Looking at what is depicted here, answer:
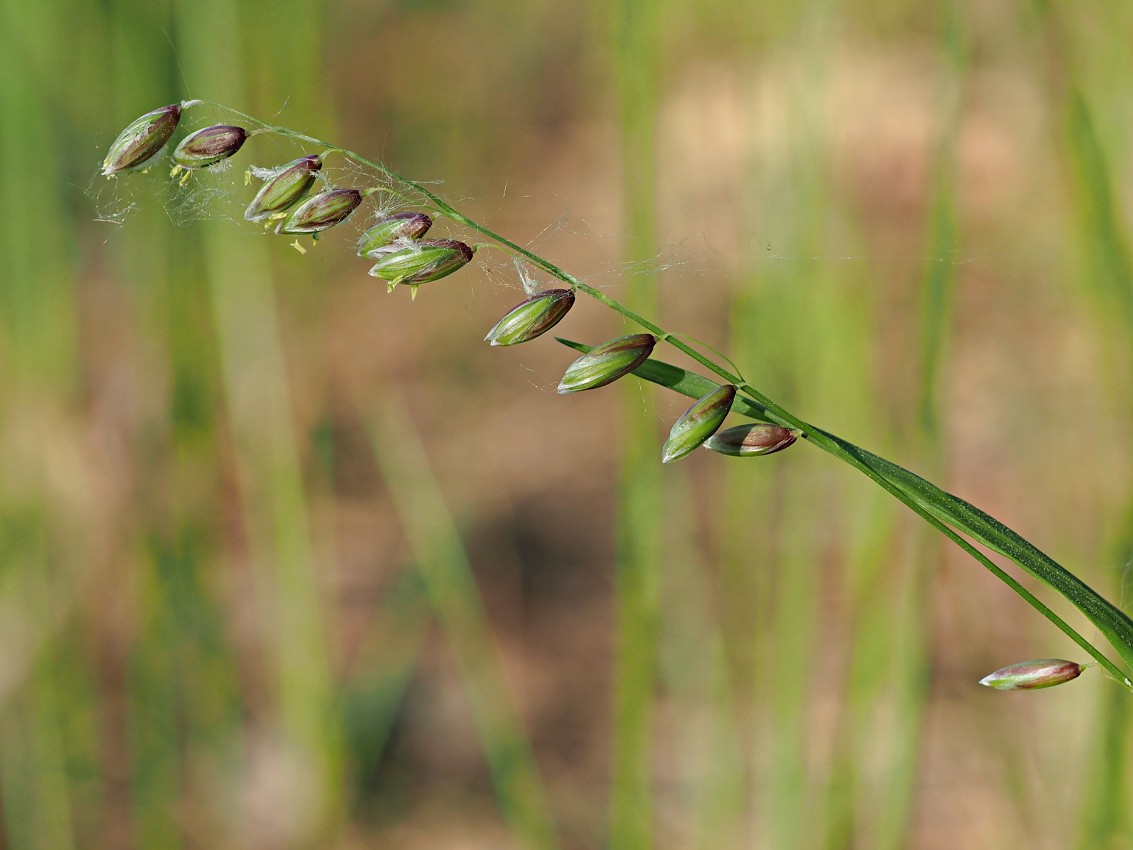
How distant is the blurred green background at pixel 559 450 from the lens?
768 mm

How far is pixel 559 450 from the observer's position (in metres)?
1.90

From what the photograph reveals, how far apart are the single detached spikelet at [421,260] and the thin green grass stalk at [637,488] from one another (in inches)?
12.9

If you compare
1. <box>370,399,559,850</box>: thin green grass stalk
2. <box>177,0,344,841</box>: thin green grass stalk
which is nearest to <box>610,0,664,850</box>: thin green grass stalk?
<box>370,399,559,850</box>: thin green grass stalk

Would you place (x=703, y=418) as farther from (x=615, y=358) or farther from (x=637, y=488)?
(x=637, y=488)

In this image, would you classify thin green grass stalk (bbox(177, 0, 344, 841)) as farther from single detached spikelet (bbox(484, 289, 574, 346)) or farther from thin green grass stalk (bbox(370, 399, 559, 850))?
single detached spikelet (bbox(484, 289, 574, 346))

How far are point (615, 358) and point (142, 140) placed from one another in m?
0.24

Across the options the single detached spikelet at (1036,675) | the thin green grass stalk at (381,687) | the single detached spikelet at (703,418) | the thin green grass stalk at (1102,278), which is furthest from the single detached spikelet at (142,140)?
the thin green grass stalk at (381,687)

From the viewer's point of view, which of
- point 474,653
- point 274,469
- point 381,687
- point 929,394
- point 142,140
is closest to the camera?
point 142,140

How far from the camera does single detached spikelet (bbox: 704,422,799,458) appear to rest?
390 mm

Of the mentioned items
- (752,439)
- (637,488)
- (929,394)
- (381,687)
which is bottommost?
(381,687)

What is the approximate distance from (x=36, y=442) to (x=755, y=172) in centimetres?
Result: 94

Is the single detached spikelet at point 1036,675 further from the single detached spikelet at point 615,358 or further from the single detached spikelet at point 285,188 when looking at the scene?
the single detached spikelet at point 285,188

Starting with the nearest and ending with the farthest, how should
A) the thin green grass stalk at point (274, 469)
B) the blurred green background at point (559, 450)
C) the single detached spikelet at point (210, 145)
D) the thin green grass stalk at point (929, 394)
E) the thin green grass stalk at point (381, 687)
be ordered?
1. the single detached spikelet at point (210, 145)
2. the thin green grass stalk at point (929, 394)
3. the blurred green background at point (559, 450)
4. the thin green grass stalk at point (274, 469)
5. the thin green grass stalk at point (381, 687)

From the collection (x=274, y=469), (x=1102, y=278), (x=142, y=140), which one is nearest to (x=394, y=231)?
(x=142, y=140)
